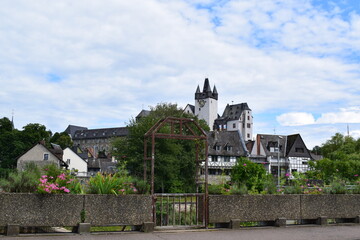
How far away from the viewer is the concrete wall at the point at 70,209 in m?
9.12

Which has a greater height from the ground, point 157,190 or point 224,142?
point 224,142

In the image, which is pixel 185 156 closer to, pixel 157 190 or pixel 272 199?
pixel 157 190

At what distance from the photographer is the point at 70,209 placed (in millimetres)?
9625

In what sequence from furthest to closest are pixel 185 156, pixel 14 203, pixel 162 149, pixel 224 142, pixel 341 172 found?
pixel 224 142, pixel 341 172, pixel 185 156, pixel 162 149, pixel 14 203

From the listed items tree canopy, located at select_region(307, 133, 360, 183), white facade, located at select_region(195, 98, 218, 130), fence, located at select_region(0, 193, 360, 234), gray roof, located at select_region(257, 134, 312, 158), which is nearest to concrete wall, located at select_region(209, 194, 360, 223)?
fence, located at select_region(0, 193, 360, 234)

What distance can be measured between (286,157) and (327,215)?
70591 millimetres

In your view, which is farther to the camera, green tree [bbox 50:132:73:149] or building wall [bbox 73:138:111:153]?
building wall [bbox 73:138:111:153]

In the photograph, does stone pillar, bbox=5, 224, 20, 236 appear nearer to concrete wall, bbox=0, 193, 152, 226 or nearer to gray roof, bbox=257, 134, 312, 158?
concrete wall, bbox=0, 193, 152, 226

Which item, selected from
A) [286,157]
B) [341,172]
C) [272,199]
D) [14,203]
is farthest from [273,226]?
[286,157]

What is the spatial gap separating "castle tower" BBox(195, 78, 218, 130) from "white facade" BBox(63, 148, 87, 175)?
69.0 meters

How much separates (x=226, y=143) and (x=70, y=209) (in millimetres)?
66068

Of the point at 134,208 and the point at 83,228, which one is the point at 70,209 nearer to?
the point at 83,228

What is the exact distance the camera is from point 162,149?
147 feet

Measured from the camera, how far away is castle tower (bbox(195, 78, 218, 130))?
144125 mm
